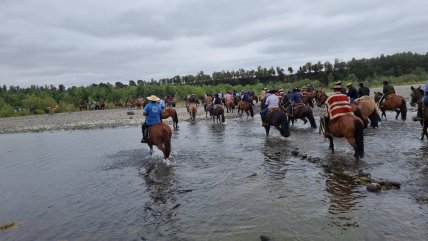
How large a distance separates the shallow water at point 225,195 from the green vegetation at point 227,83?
47135mm

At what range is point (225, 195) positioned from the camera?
7637mm

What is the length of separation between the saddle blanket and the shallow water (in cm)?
117

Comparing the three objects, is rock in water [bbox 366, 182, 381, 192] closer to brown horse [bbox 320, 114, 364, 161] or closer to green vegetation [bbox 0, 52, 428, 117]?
brown horse [bbox 320, 114, 364, 161]

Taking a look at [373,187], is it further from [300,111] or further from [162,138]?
[300,111]

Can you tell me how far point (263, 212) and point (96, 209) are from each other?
3.31 meters

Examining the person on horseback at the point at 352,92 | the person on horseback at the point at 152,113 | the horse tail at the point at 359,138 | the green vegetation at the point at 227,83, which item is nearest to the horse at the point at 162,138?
the person on horseback at the point at 152,113

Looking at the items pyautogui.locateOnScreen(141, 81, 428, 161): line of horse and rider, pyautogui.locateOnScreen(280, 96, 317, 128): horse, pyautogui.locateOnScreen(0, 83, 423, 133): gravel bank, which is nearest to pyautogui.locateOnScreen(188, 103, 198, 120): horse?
pyautogui.locateOnScreen(0, 83, 423, 133): gravel bank

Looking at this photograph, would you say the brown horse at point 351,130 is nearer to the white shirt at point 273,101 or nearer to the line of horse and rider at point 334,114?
the line of horse and rider at point 334,114

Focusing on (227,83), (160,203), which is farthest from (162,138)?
(227,83)

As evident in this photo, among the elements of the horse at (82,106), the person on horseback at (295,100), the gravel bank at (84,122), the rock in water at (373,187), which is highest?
the person on horseback at (295,100)

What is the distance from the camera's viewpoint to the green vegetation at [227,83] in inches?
2323

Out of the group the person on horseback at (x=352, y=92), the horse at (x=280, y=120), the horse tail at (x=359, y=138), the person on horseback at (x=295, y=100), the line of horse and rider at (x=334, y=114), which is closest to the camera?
the horse tail at (x=359, y=138)

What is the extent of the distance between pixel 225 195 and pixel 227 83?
92010 millimetres

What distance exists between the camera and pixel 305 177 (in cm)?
851
